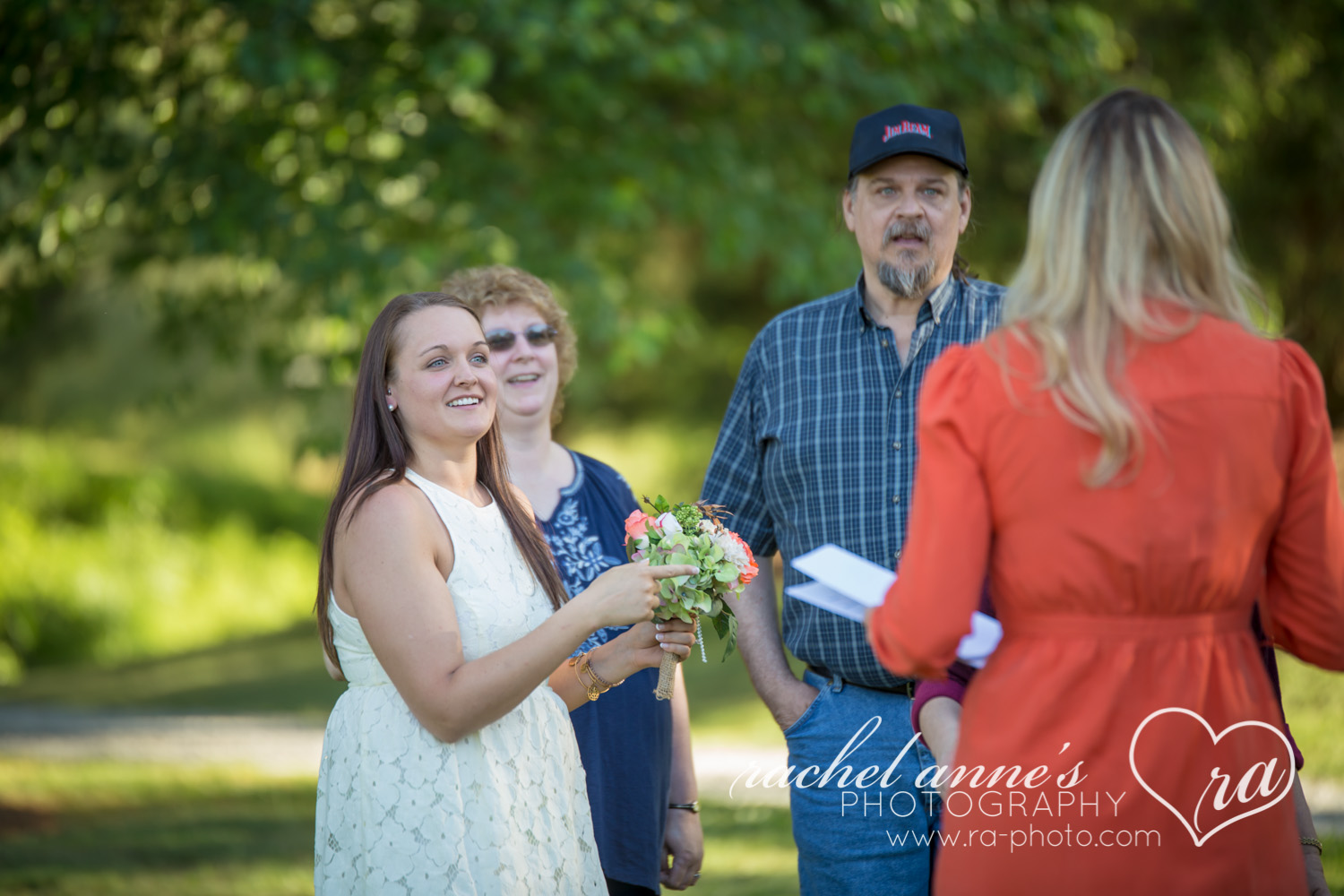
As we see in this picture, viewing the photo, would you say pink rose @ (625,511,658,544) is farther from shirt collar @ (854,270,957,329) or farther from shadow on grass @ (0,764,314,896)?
shadow on grass @ (0,764,314,896)

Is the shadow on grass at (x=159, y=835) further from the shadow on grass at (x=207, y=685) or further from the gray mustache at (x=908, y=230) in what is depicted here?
the gray mustache at (x=908, y=230)

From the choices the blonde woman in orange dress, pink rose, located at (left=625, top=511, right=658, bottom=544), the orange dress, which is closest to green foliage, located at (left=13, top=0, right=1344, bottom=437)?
pink rose, located at (left=625, top=511, right=658, bottom=544)

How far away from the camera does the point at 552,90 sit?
25.6ft

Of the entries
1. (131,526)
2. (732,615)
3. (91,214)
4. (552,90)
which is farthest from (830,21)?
(131,526)

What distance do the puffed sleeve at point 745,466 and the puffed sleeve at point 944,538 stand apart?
1542 millimetres

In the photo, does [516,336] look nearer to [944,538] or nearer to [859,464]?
[859,464]

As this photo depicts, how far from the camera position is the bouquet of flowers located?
2701mm

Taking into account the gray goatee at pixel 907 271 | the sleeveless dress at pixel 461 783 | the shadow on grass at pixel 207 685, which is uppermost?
the gray goatee at pixel 907 271

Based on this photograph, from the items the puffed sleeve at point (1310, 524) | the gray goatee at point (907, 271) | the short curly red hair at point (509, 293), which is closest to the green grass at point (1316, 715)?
the gray goatee at point (907, 271)

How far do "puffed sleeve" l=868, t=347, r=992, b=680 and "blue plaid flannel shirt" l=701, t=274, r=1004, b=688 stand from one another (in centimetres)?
116

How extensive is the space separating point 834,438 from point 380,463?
1269mm

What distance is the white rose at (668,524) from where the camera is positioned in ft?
9.06

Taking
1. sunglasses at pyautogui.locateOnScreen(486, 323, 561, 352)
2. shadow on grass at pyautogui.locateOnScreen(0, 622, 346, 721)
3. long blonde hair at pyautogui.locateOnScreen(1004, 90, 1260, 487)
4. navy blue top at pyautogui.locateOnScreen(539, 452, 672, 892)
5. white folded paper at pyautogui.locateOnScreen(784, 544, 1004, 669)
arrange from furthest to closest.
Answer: shadow on grass at pyautogui.locateOnScreen(0, 622, 346, 721) → sunglasses at pyautogui.locateOnScreen(486, 323, 561, 352) → navy blue top at pyautogui.locateOnScreen(539, 452, 672, 892) → white folded paper at pyautogui.locateOnScreen(784, 544, 1004, 669) → long blonde hair at pyautogui.locateOnScreen(1004, 90, 1260, 487)

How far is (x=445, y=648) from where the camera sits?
2502mm
